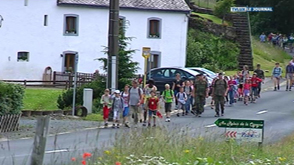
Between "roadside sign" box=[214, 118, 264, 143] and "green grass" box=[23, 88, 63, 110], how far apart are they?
20.7 metres

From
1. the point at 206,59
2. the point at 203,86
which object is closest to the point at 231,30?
the point at 206,59

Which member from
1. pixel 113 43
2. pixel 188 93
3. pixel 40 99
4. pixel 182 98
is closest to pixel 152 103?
pixel 113 43

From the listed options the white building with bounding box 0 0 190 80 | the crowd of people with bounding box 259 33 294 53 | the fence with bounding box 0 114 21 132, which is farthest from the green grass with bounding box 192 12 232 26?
the fence with bounding box 0 114 21 132

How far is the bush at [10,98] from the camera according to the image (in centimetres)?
2431

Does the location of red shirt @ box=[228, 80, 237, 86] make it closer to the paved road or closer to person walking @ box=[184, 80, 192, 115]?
the paved road

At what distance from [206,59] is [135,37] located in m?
4.99

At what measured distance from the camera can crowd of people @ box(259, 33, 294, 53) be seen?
2424 inches

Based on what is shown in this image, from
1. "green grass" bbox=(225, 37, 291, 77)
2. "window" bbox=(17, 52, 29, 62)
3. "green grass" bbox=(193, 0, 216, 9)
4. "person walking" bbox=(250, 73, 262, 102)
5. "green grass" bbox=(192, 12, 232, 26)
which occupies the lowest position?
"person walking" bbox=(250, 73, 262, 102)

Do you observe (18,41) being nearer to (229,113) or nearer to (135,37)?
(135,37)

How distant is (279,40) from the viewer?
62094mm

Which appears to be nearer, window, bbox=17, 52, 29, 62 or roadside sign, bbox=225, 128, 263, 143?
roadside sign, bbox=225, 128, 263, 143

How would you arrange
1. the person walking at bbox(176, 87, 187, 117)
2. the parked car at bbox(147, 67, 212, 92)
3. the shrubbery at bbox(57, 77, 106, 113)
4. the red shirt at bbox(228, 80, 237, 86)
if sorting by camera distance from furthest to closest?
the parked car at bbox(147, 67, 212, 92) < the shrubbery at bbox(57, 77, 106, 113) < the red shirt at bbox(228, 80, 237, 86) < the person walking at bbox(176, 87, 187, 117)

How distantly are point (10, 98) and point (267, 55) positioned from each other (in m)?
34.2

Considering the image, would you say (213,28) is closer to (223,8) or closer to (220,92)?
(223,8)
